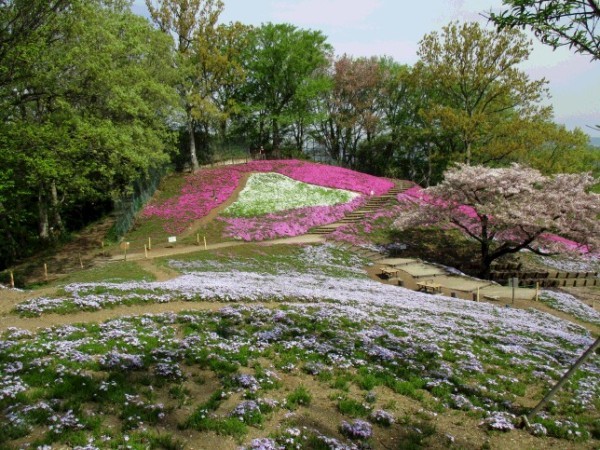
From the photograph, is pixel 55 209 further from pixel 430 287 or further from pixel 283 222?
pixel 430 287

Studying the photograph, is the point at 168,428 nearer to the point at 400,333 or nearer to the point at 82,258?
the point at 400,333

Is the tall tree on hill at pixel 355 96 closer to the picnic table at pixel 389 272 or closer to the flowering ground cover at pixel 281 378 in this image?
the picnic table at pixel 389 272

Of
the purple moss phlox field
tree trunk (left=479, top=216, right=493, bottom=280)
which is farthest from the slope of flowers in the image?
tree trunk (left=479, top=216, right=493, bottom=280)

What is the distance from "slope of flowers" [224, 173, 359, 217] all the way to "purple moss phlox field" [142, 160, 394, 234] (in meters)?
1.59

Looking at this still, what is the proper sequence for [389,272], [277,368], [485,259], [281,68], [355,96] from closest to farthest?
[277,368], [389,272], [485,259], [281,68], [355,96]

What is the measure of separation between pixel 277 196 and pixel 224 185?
6.92 metres

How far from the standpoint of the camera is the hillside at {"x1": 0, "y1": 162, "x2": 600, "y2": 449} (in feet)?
27.1

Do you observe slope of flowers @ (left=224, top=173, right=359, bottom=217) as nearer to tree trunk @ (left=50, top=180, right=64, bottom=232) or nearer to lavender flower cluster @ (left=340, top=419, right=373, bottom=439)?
tree trunk @ (left=50, top=180, right=64, bottom=232)

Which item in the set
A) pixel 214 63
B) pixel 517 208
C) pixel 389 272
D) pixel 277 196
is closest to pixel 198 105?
pixel 214 63

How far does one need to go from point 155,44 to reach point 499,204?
36588mm

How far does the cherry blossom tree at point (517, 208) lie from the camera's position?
32188 mm

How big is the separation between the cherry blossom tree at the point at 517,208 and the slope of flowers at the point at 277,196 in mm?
12143

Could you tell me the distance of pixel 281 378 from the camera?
1077cm

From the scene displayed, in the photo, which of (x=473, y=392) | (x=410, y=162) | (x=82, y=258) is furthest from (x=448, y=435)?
(x=410, y=162)
